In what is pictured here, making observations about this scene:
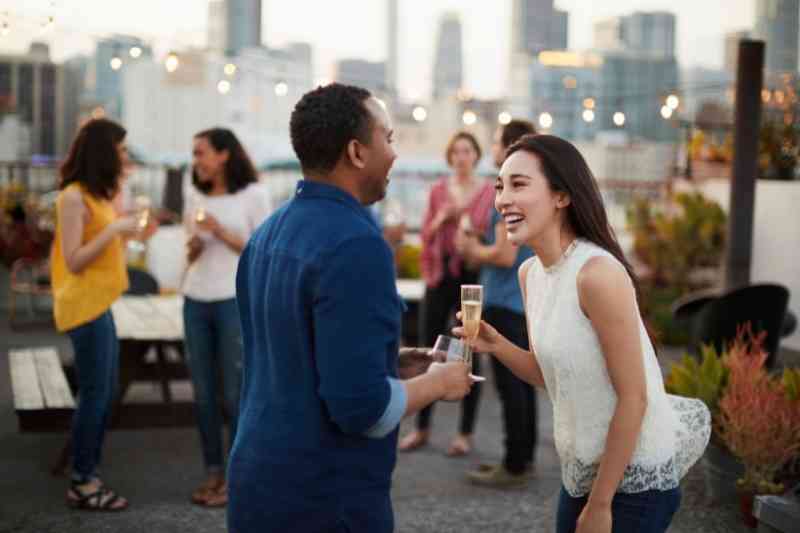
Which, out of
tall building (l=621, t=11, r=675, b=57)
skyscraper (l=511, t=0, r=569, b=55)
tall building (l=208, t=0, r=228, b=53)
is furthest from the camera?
tall building (l=621, t=11, r=675, b=57)

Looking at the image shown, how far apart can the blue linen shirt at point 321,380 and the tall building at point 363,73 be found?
9.95m

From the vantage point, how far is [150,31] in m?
10.9

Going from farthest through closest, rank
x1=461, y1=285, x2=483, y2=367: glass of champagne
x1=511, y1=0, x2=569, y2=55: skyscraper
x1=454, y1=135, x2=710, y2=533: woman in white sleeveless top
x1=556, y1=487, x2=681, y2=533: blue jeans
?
x1=511, y1=0, x2=569, y2=55: skyscraper < x1=461, y1=285, x2=483, y2=367: glass of champagne < x1=556, y1=487, x2=681, y2=533: blue jeans < x1=454, y1=135, x2=710, y2=533: woman in white sleeveless top

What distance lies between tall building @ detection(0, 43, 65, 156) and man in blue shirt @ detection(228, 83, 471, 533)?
26467 millimetres

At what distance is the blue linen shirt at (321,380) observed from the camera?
2.04 metres

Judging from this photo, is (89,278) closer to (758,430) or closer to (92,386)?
(92,386)

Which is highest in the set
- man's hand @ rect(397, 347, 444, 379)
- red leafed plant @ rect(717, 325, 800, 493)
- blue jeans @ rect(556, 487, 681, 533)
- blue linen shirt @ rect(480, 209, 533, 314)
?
man's hand @ rect(397, 347, 444, 379)

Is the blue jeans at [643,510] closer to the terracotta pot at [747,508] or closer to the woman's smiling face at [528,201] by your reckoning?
the woman's smiling face at [528,201]

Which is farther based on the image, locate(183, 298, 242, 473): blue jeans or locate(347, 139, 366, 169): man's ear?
locate(183, 298, 242, 473): blue jeans

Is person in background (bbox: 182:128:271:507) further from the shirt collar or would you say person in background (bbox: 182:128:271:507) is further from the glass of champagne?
the shirt collar

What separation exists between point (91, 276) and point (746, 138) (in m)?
4.75

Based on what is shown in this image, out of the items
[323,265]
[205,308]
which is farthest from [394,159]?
[205,308]

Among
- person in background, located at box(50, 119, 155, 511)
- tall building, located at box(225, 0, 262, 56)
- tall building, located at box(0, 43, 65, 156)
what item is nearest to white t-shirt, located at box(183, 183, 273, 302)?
person in background, located at box(50, 119, 155, 511)

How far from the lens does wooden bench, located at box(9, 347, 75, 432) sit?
16.0ft
